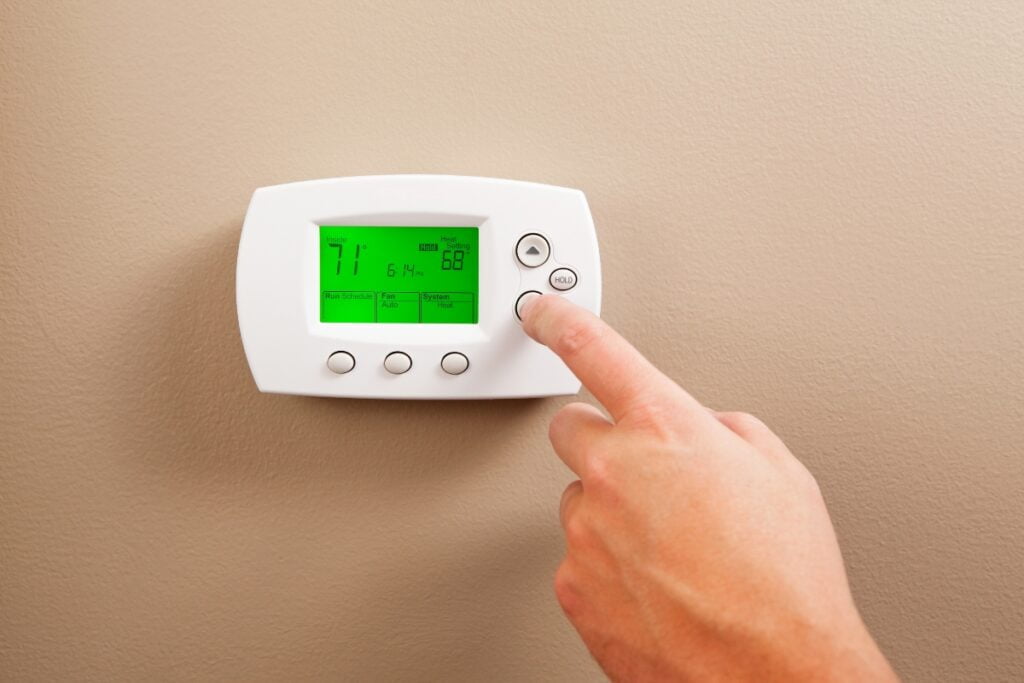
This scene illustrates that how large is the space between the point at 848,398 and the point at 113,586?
0.62 m

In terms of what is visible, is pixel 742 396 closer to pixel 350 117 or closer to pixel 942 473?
pixel 942 473

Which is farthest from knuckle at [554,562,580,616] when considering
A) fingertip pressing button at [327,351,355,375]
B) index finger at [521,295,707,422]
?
fingertip pressing button at [327,351,355,375]

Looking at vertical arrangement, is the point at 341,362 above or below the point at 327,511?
above

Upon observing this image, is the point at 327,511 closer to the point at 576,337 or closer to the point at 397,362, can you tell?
the point at 397,362

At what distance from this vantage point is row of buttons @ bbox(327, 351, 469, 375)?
1.69 feet

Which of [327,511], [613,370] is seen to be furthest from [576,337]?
[327,511]

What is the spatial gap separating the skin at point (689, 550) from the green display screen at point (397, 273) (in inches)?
4.1

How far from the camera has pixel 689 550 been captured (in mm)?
400

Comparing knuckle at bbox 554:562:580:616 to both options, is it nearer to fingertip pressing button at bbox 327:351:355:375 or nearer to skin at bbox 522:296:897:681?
skin at bbox 522:296:897:681

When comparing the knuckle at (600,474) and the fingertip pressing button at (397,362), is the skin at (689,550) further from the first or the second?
the fingertip pressing button at (397,362)

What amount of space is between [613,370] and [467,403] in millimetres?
167

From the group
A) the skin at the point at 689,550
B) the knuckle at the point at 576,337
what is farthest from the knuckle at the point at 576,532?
the knuckle at the point at 576,337

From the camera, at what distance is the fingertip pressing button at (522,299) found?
1.70ft

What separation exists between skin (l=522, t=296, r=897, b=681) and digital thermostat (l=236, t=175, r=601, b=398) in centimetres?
7
